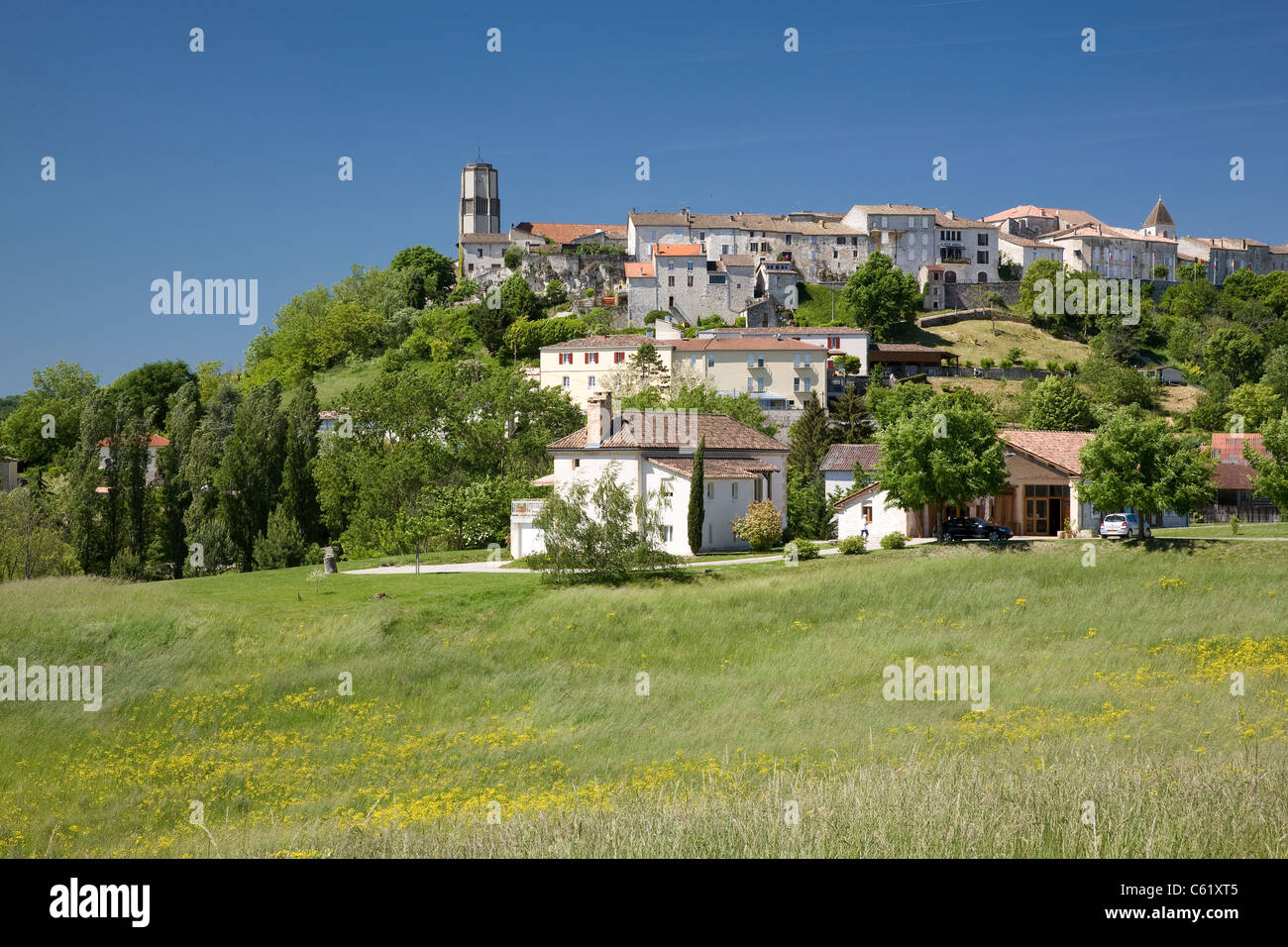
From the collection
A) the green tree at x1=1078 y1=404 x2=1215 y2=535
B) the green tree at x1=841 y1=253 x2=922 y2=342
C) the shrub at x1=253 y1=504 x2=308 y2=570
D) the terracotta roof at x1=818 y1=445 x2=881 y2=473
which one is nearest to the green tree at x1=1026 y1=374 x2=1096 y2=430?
the green tree at x1=841 y1=253 x2=922 y2=342

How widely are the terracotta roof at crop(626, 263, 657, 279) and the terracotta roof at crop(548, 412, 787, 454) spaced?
6625 cm

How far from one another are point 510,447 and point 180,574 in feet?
65.6

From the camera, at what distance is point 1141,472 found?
43.9m

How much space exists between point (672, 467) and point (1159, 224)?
467 ft

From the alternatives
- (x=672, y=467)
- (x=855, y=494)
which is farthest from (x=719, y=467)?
(x=855, y=494)

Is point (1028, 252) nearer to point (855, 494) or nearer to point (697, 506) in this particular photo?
point (855, 494)

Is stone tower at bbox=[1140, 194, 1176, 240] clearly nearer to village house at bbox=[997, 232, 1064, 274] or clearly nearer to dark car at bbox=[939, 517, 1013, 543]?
village house at bbox=[997, 232, 1064, 274]

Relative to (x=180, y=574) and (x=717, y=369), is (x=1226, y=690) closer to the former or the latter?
(x=180, y=574)

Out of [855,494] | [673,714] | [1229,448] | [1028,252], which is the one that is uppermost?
[1028,252]

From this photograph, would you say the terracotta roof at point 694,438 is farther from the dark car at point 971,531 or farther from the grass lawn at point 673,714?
the grass lawn at point 673,714

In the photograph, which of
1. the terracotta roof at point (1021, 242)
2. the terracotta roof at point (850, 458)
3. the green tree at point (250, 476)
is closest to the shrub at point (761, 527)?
the terracotta roof at point (850, 458)

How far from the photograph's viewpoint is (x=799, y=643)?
33.8 metres
